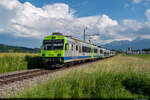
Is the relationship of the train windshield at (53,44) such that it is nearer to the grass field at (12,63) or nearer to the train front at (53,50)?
the train front at (53,50)

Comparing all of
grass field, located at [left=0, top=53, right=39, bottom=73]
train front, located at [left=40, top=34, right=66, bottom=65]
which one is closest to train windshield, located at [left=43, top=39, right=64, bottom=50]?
train front, located at [left=40, top=34, right=66, bottom=65]

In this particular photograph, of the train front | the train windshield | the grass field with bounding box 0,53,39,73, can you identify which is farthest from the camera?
the train windshield

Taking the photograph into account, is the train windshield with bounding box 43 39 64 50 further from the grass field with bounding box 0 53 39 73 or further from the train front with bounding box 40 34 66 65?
the grass field with bounding box 0 53 39 73

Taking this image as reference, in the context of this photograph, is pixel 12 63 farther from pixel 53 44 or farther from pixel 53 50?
pixel 53 44

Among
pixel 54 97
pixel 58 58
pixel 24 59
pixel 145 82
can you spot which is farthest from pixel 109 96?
pixel 24 59

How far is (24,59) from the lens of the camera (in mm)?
14922

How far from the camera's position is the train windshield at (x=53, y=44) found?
13.1 m

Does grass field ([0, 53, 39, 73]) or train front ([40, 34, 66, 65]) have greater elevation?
train front ([40, 34, 66, 65])

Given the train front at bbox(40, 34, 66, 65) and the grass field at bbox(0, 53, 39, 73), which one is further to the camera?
the train front at bbox(40, 34, 66, 65)

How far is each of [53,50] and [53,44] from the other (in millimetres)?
698

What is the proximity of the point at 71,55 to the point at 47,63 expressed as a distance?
2939 mm

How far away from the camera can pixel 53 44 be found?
1335 cm

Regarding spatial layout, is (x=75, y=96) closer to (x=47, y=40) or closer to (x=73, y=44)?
(x=47, y=40)

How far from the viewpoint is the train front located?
1250 cm
